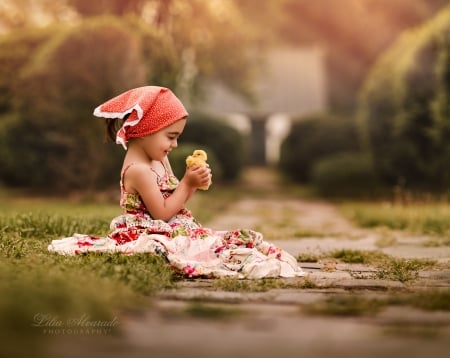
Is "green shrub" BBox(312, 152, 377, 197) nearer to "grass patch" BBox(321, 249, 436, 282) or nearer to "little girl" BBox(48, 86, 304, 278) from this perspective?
"grass patch" BBox(321, 249, 436, 282)

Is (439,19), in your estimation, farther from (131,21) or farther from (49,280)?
(49,280)

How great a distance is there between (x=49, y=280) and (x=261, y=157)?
27.7 metres

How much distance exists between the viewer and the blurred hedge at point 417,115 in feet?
40.6

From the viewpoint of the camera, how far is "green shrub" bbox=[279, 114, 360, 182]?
19828 millimetres

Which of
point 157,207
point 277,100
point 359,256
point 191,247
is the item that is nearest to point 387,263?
point 359,256

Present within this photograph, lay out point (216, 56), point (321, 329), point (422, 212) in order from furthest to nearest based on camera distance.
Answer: point (216, 56), point (422, 212), point (321, 329)

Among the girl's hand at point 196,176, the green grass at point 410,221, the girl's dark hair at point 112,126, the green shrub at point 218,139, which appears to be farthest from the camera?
the green shrub at point 218,139

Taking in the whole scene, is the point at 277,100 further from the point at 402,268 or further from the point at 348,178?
the point at 402,268

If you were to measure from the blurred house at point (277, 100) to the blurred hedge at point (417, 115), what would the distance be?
15.7 m

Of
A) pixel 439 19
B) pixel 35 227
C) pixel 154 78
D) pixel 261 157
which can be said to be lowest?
pixel 261 157

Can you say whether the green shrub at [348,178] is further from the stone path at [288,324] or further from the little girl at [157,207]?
the stone path at [288,324]

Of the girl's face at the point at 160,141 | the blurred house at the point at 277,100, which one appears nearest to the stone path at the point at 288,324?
the girl's face at the point at 160,141

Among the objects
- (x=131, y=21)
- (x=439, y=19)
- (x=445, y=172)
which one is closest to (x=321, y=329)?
(x=445, y=172)

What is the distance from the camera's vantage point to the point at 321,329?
2.67 meters
